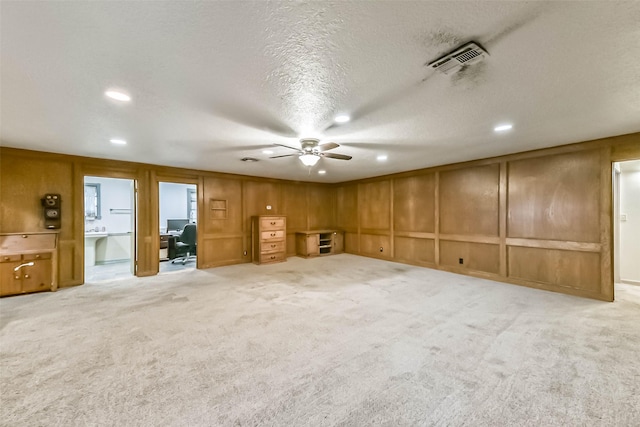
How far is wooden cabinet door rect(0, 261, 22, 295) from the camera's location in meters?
3.84

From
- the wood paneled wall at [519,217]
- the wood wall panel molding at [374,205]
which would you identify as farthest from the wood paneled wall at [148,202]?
the wood paneled wall at [519,217]

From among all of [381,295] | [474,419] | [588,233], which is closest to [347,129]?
[381,295]

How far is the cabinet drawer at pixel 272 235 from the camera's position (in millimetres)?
6535

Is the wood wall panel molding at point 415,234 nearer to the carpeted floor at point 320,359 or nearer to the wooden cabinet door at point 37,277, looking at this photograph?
the carpeted floor at point 320,359

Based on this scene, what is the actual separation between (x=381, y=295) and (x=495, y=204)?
2.92 metres

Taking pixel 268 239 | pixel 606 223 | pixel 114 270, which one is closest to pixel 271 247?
pixel 268 239

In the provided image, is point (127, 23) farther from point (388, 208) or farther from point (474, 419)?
point (388, 208)

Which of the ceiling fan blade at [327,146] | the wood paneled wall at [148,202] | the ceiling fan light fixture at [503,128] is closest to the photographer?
the ceiling fan light fixture at [503,128]

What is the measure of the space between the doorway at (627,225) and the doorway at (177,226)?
8622mm

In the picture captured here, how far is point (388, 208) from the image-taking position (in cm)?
689

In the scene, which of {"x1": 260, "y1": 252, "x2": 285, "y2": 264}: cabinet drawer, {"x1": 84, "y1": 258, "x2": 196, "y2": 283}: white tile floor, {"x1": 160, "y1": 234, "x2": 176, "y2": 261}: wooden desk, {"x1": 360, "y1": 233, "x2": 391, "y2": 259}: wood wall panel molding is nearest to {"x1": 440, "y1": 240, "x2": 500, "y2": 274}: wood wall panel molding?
{"x1": 360, "y1": 233, "x2": 391, "y2": 259}: wood wall panel molding

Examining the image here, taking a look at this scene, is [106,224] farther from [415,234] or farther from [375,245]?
[415,234]

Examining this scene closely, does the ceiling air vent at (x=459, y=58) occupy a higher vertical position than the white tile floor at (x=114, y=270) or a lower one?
higher

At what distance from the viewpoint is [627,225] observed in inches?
192
